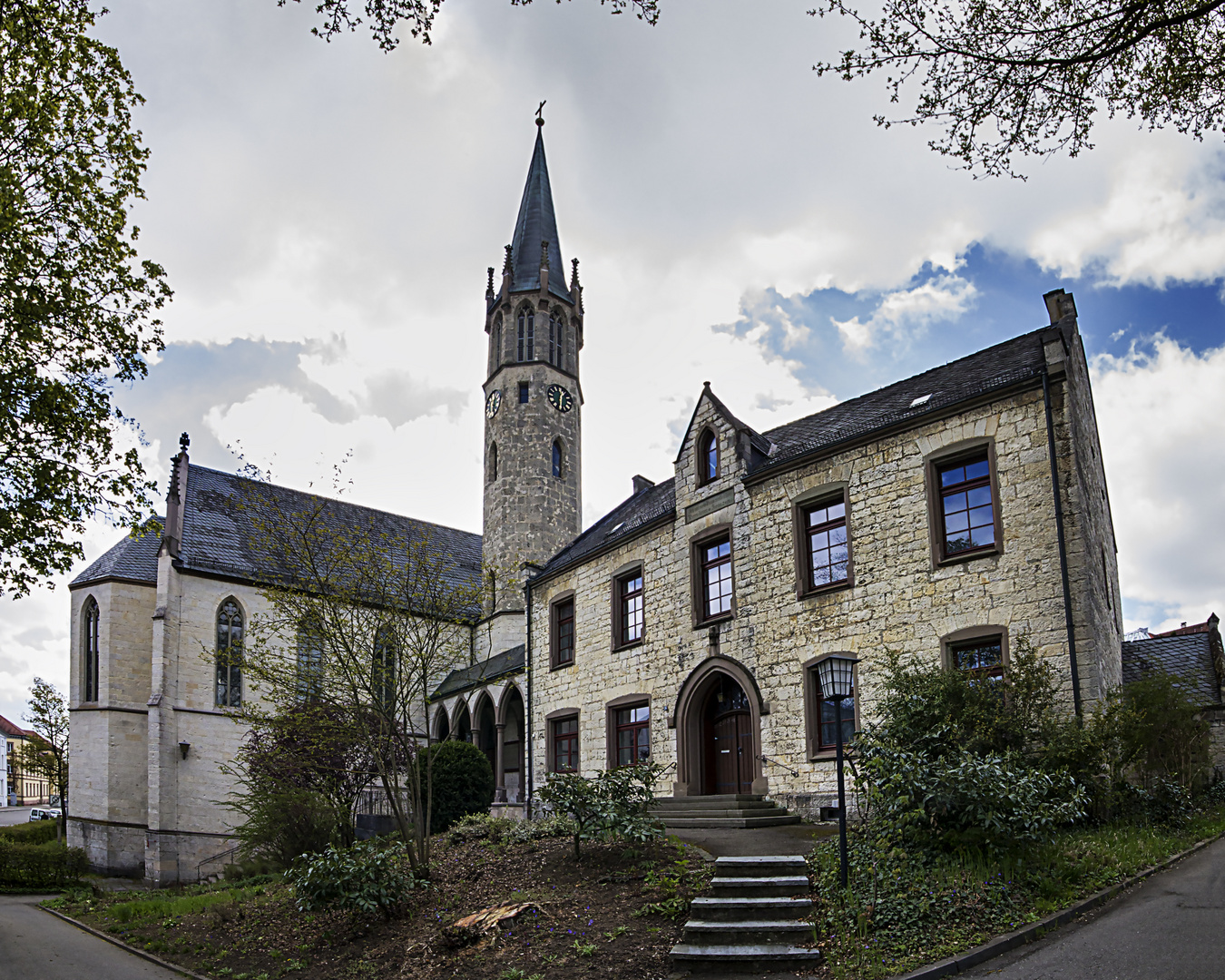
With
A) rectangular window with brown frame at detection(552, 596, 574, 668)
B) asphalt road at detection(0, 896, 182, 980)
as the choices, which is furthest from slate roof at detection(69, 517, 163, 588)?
asphalt road at detection(0, 896, 182, 980)

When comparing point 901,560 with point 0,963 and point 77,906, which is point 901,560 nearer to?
point 0,963

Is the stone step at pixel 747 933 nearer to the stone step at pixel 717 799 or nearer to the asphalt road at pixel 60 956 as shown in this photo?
the stone step at pixel 717 799

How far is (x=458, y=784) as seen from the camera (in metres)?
22.4

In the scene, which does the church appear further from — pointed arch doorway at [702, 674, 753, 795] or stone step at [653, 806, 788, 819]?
stone step at [653, 806, 788, 819]

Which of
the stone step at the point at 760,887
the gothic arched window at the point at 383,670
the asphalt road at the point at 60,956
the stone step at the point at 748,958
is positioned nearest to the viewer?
the stone step at the point at 748,958

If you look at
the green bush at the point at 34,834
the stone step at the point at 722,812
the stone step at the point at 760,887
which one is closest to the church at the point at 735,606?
the stone step at the point at 722,812

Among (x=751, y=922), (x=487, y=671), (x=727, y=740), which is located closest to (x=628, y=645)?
(x=727, y=740)

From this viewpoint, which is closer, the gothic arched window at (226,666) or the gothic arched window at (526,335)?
the gothic arched window at (226,666)

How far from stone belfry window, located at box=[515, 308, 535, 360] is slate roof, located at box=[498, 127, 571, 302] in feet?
3.28

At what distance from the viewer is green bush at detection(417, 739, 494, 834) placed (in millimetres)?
21969

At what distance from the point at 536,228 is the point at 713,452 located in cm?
2440

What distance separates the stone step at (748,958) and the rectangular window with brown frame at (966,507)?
6900 millimetres

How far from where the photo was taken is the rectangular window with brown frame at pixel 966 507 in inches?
539

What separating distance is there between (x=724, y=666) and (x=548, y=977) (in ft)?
29.4
